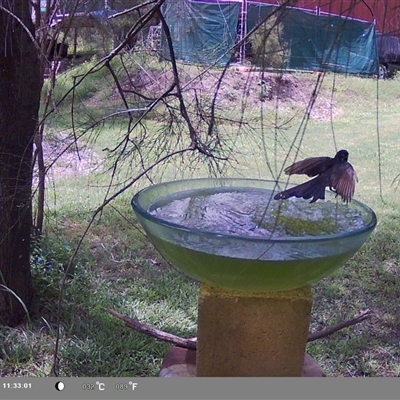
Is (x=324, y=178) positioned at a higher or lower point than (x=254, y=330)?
higher

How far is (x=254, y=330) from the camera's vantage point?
101cm

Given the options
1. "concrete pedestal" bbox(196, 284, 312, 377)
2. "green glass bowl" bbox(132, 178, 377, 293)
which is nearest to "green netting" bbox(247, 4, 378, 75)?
"green glass bowl" bbox(132, 178, 377, 293)

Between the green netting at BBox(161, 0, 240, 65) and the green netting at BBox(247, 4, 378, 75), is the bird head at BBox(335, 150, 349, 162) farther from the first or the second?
the green netting at BBox(161, 0, 240, 65)

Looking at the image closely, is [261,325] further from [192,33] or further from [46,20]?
[46,20]

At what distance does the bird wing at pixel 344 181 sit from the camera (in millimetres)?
952

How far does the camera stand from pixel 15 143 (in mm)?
1581

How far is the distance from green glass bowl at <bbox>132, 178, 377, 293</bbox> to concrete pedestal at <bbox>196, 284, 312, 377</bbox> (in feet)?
0.19

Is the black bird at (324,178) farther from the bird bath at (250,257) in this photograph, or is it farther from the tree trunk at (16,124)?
the tree trunk at (16,124)

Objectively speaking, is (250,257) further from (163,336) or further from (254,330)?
(163,336)

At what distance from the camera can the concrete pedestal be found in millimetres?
996

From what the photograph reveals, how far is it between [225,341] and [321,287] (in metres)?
1.13

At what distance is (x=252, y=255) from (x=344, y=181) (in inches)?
9.2

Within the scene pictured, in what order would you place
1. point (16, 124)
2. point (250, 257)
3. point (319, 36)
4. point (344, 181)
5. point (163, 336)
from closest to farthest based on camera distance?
1. point (319, 36)
2. point (250, 257)
3. point (344, 181)
4. point (163, 336)
5. point (16, 124)

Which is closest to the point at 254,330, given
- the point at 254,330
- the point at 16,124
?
the point at 254,330
